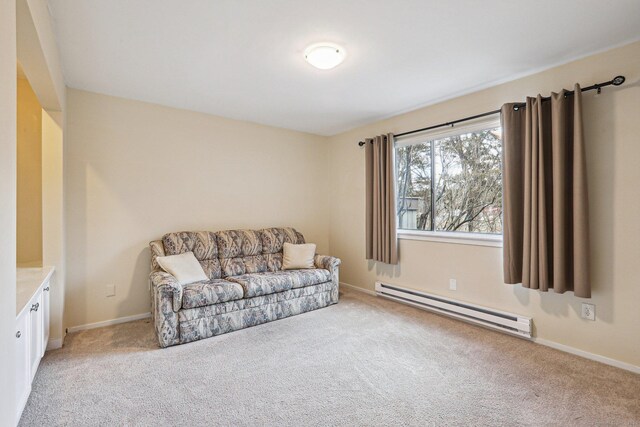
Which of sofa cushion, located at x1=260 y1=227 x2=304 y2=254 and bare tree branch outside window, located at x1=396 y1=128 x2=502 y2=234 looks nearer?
bare tree branch outside window, located at x1=396 y1=128 x2=502 y2=234

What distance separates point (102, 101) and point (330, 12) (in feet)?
9.23

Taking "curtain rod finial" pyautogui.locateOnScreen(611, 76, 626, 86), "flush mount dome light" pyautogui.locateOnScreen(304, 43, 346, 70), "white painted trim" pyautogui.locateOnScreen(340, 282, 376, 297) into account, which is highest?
"flush mount dome light" pyautogui.locateOnScreen(304, 43, 346, 70)

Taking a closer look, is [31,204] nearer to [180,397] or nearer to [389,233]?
[180,397]

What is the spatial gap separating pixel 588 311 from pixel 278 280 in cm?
289

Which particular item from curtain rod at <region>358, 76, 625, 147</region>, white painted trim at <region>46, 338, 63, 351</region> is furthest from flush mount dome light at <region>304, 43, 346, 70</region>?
white painted trim at <region>46, 338, 63, 351</region>

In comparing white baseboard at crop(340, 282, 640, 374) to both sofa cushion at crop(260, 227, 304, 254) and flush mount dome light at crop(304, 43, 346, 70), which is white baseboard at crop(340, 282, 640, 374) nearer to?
sofa cushion at crop(260, 227, 304, 254)

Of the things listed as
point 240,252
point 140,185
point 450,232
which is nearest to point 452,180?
point 450,232

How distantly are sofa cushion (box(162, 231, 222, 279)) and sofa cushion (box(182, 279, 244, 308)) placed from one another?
1.31 ft

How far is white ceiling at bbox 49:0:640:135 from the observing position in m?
2.06

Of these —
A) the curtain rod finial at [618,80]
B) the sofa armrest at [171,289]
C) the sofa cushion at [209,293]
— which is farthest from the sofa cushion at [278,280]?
the curtain rod finial at [618,80]

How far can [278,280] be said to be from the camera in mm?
3602

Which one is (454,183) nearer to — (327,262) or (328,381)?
(327,262)

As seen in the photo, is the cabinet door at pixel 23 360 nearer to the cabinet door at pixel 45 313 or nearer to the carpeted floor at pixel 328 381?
the carpeted floor at pixel 328 381

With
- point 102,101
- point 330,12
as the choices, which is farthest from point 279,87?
point 102,101
